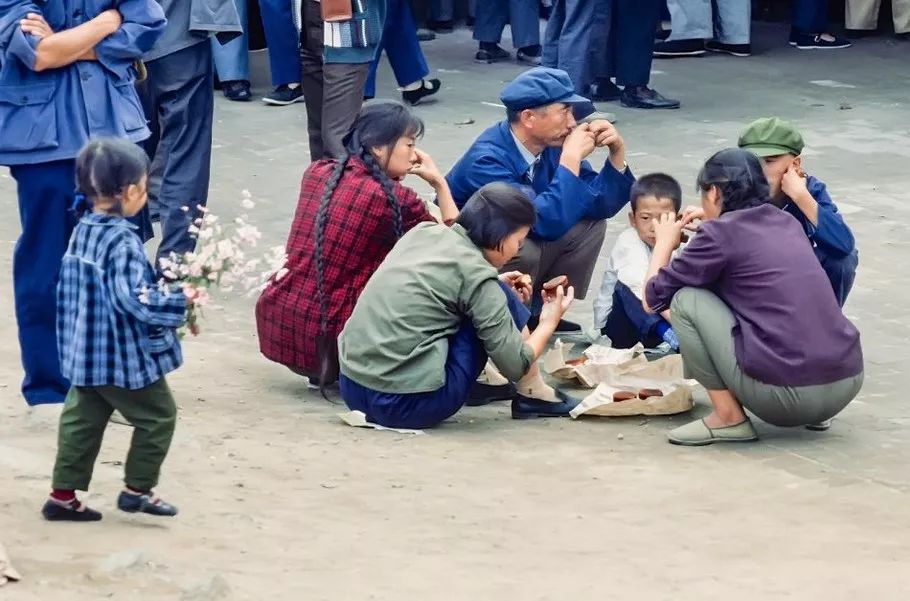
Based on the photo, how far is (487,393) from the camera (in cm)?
578

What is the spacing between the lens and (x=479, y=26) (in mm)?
11852

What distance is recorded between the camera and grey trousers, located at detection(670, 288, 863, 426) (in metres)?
5.08

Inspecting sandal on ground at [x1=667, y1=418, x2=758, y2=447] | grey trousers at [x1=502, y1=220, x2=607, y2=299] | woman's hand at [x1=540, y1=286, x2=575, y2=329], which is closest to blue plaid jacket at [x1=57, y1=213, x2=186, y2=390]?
woman's hand at [x1=540, y1=286, x2=575, y2=329]

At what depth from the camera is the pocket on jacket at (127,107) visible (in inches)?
197

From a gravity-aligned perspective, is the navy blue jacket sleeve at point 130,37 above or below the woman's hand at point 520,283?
above

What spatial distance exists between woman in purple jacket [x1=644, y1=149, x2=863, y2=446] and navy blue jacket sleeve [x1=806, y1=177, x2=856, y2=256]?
528mm

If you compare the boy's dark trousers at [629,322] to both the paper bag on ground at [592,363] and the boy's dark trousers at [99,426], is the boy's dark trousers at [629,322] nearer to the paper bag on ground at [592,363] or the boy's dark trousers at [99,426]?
the paper bag on ground at [592,363]

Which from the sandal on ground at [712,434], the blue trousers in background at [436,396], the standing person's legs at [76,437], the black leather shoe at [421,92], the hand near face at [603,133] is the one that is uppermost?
the hand near face at [603,133]

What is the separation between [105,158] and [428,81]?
6.65m

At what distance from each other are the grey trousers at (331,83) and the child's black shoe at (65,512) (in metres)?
3.56

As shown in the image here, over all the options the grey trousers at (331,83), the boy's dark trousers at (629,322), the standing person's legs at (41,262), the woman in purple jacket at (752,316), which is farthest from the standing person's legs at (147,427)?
the grey trousers at (331,83)

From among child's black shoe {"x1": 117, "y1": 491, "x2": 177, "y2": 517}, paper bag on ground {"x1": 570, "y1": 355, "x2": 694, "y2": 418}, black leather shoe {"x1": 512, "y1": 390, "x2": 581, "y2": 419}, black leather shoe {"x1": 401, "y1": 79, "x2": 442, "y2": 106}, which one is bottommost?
black leather shoe {"x1": 401, "y1": 79, "x2": 442, "y2": 106}

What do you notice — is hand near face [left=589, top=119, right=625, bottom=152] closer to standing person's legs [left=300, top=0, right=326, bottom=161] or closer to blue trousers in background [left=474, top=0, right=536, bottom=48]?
standing person's legs [left=300, top=0, right=326, bottom=161]

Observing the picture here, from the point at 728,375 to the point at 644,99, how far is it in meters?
5.34
